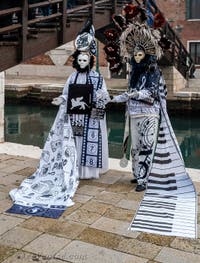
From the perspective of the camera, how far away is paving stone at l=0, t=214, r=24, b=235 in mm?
3744

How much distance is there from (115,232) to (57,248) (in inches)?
21.9

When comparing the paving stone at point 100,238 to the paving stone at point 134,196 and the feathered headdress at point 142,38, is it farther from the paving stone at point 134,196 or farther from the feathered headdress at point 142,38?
the feathered headdress at point 142,38

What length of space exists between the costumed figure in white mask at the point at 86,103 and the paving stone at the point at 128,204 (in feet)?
2.47

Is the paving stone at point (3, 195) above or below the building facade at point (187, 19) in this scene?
below

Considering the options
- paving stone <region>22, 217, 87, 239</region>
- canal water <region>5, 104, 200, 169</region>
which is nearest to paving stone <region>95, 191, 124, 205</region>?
paving stone <region>22, 217, 87, 239</region>

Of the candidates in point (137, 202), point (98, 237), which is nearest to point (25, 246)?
point (98, 237)

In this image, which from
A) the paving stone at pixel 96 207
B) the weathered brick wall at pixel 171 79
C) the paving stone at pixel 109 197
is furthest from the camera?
the weathered brick wall at pixel 171 79

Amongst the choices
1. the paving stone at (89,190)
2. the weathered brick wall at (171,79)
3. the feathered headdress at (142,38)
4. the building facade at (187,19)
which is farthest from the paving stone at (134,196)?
the building facade at (187,19)

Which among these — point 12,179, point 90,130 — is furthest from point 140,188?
point 12,179

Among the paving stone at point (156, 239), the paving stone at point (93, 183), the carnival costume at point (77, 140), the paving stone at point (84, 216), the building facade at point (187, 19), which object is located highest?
the building facade at point (187, 19)

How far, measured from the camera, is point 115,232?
3.70 metres

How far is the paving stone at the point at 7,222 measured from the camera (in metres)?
3.74

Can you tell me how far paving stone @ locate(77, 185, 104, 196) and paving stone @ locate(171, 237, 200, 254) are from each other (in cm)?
132

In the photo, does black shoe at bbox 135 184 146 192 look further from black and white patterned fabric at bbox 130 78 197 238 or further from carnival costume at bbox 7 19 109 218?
carnival costume at bbox 7 19 109 218
